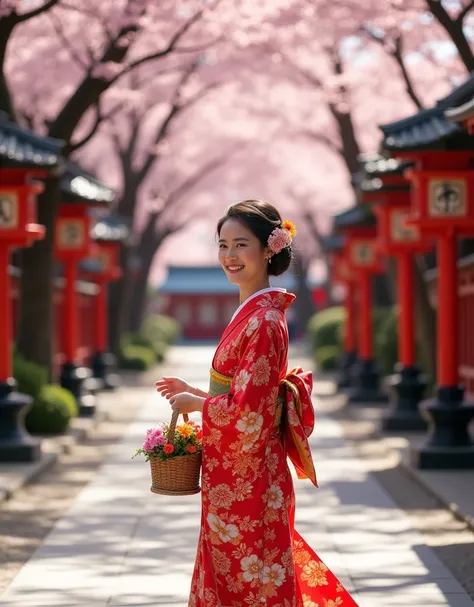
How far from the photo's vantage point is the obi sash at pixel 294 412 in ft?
17.0

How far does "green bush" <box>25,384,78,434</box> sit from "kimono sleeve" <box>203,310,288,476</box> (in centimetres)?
1060

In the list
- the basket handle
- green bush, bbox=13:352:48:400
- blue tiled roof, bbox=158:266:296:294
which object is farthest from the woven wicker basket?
blue tiled roof, bbox=158:266:296:294

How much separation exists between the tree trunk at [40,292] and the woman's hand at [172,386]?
36.7 feet

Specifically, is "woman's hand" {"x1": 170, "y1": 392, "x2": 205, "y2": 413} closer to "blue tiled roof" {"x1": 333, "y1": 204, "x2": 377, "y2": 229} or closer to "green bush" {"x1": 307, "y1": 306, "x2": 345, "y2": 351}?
"blue tiled roof" {"x1": 333, "y1": 204, "x2": 377, "y2": 229}

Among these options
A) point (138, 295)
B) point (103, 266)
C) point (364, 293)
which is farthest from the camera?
point (138, 295)

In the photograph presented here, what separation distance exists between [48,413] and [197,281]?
5095 cm

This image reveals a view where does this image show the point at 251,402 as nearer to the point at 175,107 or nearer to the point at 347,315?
the point at 347,315

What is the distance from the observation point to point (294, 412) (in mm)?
5188

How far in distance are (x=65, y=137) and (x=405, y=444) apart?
5.95 metres

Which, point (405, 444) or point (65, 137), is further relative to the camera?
point (65, 137)

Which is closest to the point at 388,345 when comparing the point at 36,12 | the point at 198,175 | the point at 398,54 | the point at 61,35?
the point at 398,54

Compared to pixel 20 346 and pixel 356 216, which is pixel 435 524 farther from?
pixel 356 216

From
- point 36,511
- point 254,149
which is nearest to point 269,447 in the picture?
point 36,511

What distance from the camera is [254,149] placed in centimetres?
3797
